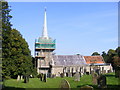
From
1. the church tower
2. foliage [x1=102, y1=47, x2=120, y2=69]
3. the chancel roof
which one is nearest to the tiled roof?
foliage [x1=102, y1=47, x2=120, y2=69]

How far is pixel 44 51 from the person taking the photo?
55.2 m

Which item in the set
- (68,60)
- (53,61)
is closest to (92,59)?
(68,60)

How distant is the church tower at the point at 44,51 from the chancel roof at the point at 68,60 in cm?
213

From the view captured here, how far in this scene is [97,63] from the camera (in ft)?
191

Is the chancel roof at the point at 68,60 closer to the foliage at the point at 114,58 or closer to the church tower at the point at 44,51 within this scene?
the church tower at the point at 44,51

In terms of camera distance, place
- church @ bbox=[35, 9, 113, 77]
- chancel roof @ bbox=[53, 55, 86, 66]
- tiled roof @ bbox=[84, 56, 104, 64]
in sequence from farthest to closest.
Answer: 1. tiled roof @ bbox=[84, 56, 104, 64]
2. chancel roof @ bbox=[53, 55, 86, 66]
3. church @ bbox=[35, 9, 113, 77]

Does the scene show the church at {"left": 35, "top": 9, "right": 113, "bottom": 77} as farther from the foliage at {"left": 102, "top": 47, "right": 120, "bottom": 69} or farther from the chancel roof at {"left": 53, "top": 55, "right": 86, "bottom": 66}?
the foliage at {"left": 102, "top": 47, "right": 120, "bottom": 69}

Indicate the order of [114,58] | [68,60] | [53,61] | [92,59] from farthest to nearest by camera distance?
1. [92,59]
2. [68,60]
3. [53,61]
4. [114,58]

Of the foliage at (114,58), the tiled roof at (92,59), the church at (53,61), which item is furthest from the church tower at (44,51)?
the foliage at (114,58)

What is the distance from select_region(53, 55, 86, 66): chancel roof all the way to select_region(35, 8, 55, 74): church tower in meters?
2.13

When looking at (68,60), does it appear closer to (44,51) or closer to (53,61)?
(53,61)

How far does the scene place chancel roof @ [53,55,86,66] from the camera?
53.2 metres

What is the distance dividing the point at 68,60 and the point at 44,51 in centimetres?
696

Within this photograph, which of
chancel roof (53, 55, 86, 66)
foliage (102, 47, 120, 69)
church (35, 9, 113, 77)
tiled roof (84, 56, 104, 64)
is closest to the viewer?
foliage (102, 47, 120, 69)
